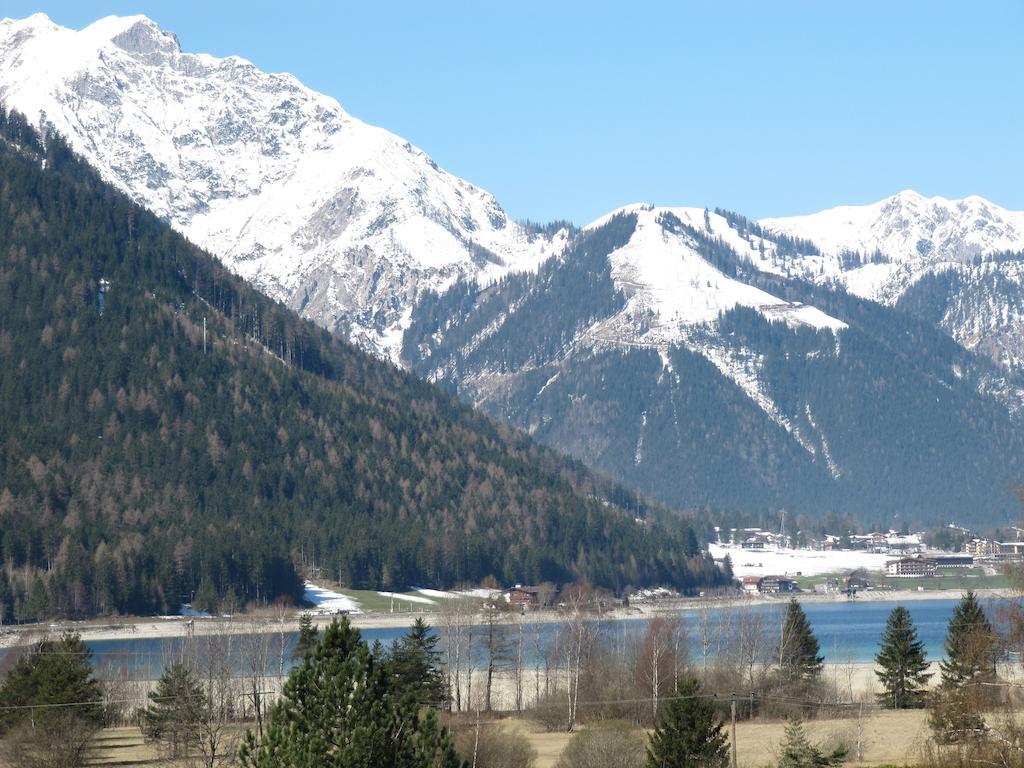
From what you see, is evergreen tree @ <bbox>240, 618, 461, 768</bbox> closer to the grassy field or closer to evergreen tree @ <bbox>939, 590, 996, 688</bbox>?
the grassy field

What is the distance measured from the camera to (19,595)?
642ft

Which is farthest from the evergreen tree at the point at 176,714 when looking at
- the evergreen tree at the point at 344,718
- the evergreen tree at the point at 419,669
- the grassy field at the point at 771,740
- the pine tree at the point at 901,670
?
the pine tree at the point at 901,670

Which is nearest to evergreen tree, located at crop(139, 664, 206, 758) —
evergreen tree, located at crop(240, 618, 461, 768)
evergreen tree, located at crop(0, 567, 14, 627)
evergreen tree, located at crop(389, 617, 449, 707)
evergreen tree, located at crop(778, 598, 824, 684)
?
evergreen tree, located at crop(389, 617, 449, 707)

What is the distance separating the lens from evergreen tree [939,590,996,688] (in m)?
86.8

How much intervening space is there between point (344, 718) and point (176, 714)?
138 feet

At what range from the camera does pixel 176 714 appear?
295 feet

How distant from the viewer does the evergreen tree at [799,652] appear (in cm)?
11138

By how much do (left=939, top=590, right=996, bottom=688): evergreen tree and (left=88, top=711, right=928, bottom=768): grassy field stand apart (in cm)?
345

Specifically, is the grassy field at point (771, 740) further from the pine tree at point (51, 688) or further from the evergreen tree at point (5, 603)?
the evergreen tree at point (5, 603)

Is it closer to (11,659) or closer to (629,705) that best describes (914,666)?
(629,705)

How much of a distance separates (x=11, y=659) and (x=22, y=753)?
173 feet

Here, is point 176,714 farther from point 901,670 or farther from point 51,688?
point 901,670

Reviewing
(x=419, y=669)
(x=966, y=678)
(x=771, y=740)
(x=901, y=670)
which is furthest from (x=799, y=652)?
(x=419, y=669)

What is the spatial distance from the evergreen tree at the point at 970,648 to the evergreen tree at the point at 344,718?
135 ft
